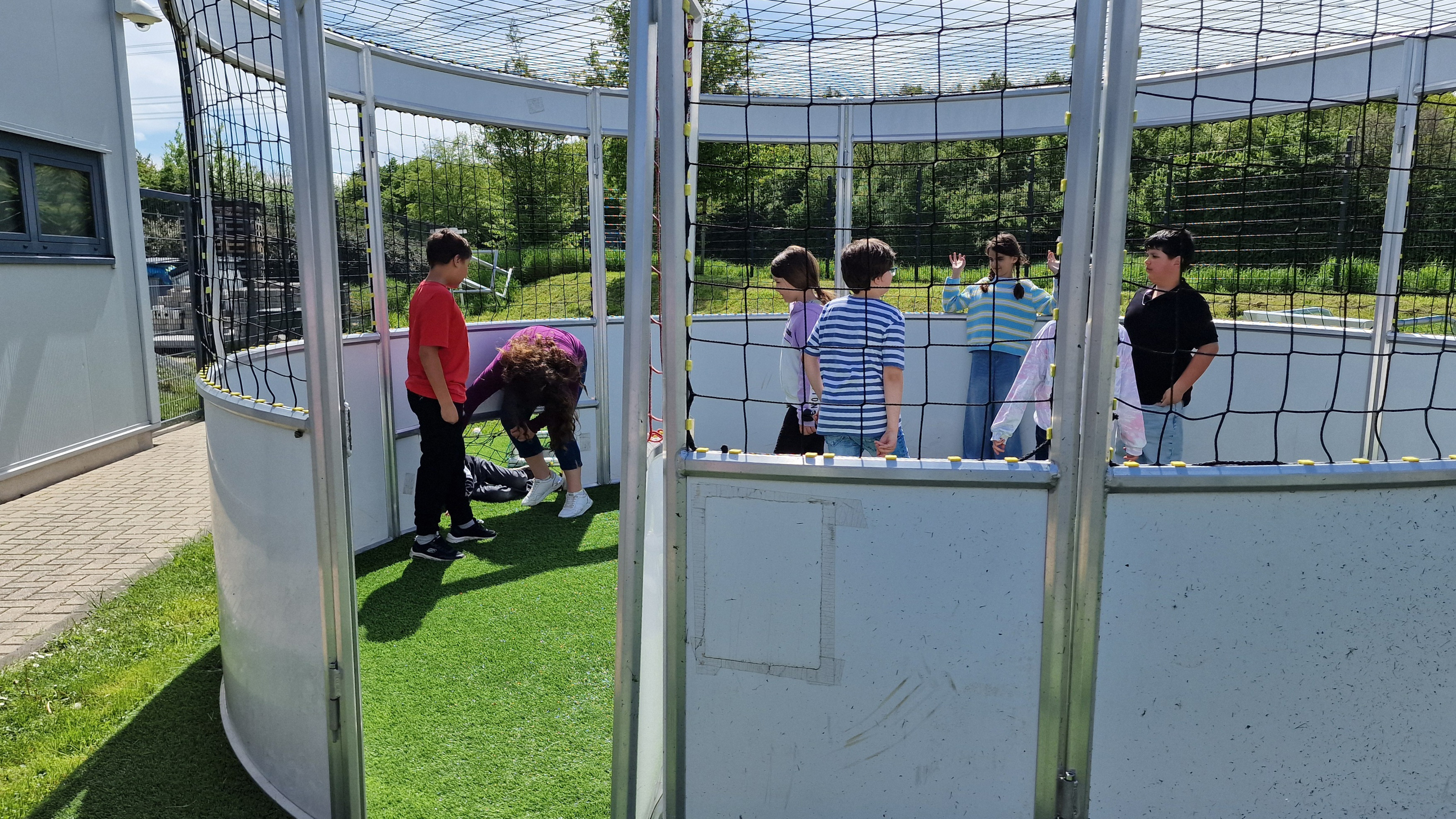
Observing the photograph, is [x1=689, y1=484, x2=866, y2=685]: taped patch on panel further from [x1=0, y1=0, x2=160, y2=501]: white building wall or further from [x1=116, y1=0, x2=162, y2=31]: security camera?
[x1=116, y1=0, x2=162, y2=31]: security camera

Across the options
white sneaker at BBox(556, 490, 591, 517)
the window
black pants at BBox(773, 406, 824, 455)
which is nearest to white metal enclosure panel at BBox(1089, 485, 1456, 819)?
black pants at BBox(773, 406, 824, 455)

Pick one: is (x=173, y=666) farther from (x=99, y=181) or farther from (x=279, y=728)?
(x=99, y=181)

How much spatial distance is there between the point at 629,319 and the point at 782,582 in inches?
26.8

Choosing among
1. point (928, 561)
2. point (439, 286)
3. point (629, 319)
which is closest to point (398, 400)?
point (439, 286)

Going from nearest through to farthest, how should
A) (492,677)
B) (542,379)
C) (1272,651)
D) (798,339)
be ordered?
1. (1272,651)
2. (492,677)
3. (798,339)
4. (542,379)

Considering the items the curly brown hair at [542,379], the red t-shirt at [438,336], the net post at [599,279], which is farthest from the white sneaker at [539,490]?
the red t-shirt at [438,336]

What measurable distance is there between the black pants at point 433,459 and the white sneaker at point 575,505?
2.70 feet

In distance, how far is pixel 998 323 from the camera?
486cm

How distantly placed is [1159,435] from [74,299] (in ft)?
23.6

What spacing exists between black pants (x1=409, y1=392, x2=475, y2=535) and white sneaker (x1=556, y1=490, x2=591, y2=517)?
82 centimetres

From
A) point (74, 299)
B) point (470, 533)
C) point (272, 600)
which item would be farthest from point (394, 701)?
point (74, 299)

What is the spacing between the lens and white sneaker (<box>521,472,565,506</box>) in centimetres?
534

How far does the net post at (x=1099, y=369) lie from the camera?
1776 mm

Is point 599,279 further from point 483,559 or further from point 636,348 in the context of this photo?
point 636,348
